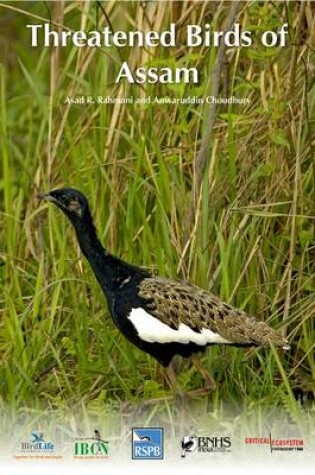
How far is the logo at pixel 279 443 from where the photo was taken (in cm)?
421

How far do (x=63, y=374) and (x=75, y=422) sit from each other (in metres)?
0.12

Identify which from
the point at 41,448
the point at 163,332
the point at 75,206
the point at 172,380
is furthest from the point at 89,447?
the point at 75,206

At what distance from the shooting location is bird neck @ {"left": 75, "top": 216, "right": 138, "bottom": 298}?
13.5 feet

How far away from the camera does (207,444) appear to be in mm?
4203

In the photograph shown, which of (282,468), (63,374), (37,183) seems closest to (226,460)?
(282,468)

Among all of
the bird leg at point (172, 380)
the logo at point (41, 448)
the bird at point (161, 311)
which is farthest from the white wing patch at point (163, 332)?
the logo at point (41, 448)

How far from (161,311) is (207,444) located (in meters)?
0.38

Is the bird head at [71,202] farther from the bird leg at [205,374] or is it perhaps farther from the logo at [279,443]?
the logo at [279,443]

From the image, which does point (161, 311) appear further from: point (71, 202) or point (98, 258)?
point (71, 202)

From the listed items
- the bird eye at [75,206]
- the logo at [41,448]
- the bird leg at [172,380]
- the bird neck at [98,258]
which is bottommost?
the logo at [41,448]

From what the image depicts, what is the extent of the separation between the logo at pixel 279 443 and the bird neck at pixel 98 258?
0.51 meters

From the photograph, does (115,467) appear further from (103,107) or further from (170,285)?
(103,107)

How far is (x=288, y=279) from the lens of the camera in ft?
13.8

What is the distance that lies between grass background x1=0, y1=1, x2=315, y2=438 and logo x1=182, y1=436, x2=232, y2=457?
9 cm
